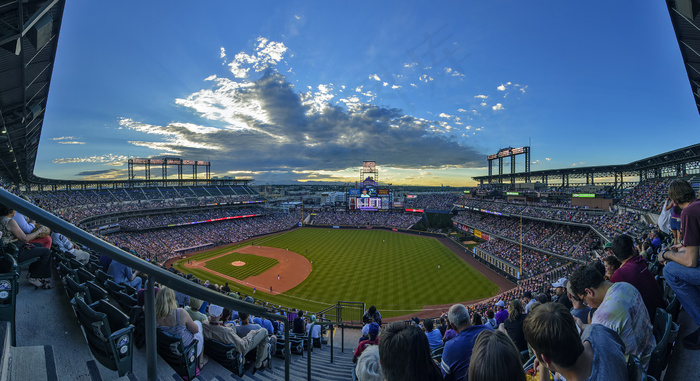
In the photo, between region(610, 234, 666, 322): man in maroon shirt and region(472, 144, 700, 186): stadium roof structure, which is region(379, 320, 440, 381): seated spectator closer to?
region(610, 234, 666, 322): man in maroon shirt

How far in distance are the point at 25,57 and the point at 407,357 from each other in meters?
14.1

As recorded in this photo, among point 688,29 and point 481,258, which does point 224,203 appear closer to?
point 481,258

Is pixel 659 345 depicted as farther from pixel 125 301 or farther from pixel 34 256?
pixel 34 256

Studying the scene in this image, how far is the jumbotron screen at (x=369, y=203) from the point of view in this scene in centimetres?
7438

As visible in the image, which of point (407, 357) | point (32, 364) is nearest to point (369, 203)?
point (407, 357)

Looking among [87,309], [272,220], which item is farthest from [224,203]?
[87,309]

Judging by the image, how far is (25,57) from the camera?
30.0ft

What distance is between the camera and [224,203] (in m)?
65.7

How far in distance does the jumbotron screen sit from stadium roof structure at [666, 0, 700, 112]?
62.7 meters

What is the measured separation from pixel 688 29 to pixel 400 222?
59696mm

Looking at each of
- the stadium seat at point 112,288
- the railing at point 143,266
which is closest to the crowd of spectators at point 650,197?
the railing at point 143,266

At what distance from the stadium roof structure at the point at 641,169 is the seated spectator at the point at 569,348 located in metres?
38.2

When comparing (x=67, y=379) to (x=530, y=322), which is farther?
(x=67, y=379)

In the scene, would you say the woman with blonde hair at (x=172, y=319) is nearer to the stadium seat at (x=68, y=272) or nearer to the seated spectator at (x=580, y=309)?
the stadium seat at (x=68, y=272)
